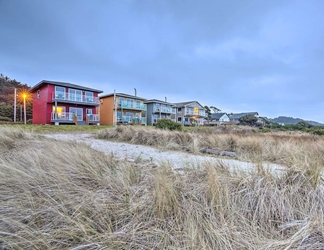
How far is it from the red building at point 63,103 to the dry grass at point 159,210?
1960 centimetres

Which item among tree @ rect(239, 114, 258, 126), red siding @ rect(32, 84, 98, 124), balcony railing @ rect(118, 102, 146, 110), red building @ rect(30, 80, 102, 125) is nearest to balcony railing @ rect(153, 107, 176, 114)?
balcony railing @ rect(118, 102, 146, 110)

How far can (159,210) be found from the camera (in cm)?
152

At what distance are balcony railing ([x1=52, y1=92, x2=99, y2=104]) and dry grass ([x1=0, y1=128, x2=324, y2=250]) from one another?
19865mm

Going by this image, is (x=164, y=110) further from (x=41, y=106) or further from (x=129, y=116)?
(x=41, y=106)

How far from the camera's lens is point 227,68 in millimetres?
22328

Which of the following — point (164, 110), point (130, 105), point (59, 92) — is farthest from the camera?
point (164, 110)

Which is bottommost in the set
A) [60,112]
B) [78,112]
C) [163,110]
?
[60,112]

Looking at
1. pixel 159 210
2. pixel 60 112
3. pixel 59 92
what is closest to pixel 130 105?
pixel 60 112

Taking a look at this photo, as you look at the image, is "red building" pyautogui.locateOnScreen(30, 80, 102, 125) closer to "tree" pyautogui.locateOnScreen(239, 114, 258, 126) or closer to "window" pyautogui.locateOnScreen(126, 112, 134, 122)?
"window" pyautogui.locateOnScreen(126, 112, 134, 122)

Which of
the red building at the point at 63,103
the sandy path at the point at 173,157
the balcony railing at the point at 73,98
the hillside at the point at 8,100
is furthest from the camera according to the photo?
the hillside at the point at 8,100

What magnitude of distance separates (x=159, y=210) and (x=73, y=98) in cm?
2227

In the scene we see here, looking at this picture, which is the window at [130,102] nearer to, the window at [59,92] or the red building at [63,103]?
the red building at [63,103]

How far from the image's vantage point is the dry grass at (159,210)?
4.00 feet

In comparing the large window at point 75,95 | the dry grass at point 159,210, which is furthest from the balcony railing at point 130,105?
the dry grass at point 159,210
